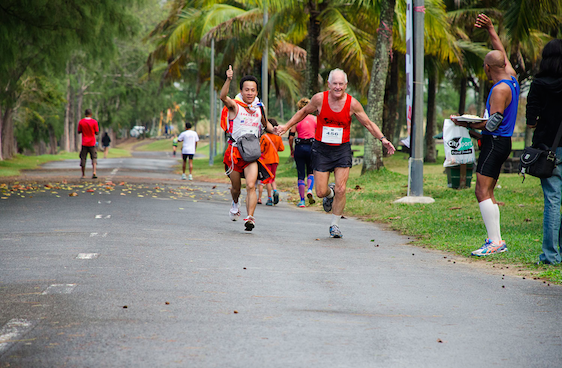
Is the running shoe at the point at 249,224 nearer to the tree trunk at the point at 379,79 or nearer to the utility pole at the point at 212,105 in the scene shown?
the tree trunk at the point at 379,79

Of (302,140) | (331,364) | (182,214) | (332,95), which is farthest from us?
(302,140)

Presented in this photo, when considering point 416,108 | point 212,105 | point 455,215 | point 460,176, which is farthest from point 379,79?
point 212,105

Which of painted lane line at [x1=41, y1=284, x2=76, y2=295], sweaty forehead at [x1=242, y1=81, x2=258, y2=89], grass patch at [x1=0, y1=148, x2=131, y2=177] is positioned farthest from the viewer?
grass patch at [x1=0, y1=148, x2=131, y2=177]

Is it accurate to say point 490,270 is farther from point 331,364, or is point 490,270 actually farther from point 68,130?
point 68,130

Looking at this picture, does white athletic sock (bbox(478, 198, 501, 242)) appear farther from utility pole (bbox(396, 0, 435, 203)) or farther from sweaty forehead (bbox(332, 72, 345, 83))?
utility pole (bbox(396, 0, 435, 203))

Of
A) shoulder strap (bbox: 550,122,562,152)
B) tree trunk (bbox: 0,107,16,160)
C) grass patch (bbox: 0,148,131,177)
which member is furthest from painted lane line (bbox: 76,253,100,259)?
Answer: tree trunk (bbox: 0,107,16,160)

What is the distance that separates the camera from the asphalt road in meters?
3.93

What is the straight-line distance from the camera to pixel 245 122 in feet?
30.5

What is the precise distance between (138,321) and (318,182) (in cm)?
510

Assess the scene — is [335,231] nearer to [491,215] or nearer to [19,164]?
[491,215]

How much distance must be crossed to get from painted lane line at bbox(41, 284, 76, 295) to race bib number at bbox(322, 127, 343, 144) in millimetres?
4352

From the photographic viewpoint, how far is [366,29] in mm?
25328

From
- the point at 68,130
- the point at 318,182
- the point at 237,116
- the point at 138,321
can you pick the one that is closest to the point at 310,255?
the point at 318,182

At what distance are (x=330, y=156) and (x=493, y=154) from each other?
2272 millimetres
